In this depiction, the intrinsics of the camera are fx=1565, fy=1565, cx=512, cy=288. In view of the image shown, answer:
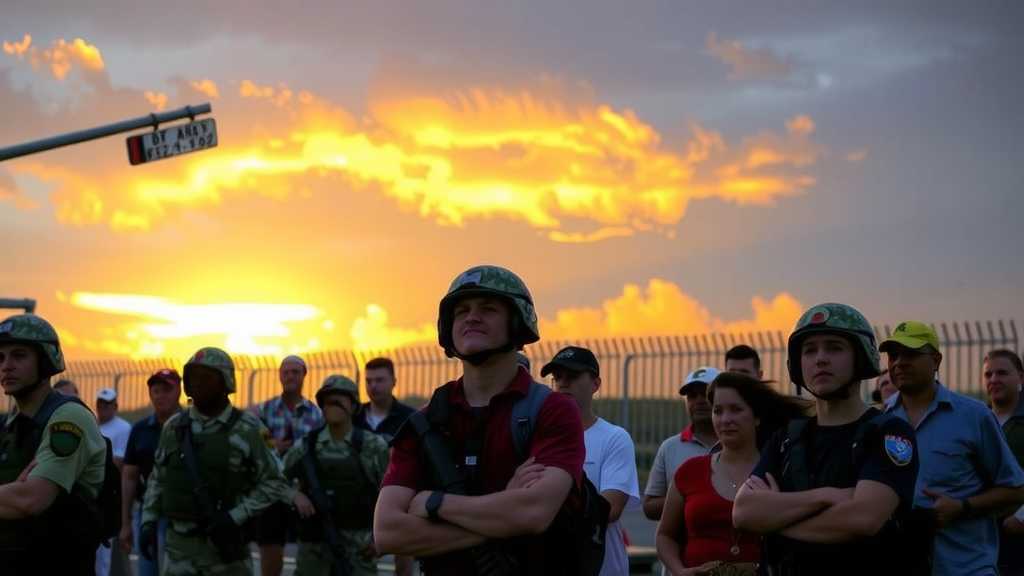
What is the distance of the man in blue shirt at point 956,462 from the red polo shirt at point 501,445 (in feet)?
9.31

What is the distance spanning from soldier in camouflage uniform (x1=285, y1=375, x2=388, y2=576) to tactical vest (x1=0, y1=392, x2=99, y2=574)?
4705 millimetres

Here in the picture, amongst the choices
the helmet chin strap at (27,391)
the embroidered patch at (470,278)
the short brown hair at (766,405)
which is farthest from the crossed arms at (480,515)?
the helmet chin strap at (27,391)

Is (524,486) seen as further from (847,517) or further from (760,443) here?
(760,443)

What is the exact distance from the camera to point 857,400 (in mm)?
6168

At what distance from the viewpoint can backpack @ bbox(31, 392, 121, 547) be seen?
7977 mm

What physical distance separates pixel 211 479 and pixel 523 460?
6085 mm

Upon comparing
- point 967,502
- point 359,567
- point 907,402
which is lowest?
point 359,567

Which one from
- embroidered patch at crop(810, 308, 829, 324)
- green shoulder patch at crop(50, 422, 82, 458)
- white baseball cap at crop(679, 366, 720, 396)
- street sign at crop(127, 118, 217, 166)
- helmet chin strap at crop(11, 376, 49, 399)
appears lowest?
green shoulder patch at crop(50, 422, 82, 458)

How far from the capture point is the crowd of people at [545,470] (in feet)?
18.4

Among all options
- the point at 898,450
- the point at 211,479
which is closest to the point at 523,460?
the point at 898,450

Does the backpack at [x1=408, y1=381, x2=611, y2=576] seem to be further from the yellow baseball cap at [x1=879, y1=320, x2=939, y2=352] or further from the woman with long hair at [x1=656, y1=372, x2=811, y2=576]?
the yellow baseball cap at [x1=879, y1=320, x2=939, y2=352]

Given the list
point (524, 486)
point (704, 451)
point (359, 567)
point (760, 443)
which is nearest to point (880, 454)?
point (524, 486)

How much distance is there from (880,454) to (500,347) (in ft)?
4.94

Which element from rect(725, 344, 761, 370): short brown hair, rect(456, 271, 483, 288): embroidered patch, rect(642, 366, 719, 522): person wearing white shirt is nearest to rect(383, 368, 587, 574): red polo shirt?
rect(456, 271, 483, 288): embroidered patch
